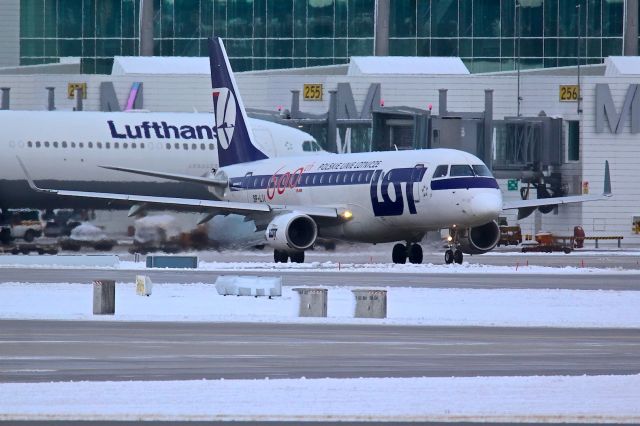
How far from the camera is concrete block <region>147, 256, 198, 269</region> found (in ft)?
155

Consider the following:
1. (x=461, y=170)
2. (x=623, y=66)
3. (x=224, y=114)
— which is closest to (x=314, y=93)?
(x=623, y=66)

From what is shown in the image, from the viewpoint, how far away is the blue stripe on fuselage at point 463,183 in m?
49.5

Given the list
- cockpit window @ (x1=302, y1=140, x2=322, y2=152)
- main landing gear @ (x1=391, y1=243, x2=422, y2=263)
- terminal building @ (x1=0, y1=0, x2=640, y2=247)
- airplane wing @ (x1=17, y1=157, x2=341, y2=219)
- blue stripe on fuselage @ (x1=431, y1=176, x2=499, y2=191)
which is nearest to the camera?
blue stripe on fuselage @ (x1=431, y1=176, x2=499, y2=191)

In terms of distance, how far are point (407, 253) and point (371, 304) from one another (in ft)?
73.2

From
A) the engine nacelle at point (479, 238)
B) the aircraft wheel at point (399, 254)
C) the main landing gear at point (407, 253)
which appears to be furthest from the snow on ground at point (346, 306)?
the engine nacelle at point (479, 238)

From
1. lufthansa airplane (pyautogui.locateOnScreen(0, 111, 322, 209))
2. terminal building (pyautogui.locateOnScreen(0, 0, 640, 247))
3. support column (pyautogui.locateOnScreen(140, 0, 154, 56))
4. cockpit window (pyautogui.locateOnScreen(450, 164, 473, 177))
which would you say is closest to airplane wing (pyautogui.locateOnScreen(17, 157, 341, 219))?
cockpit window (pyautogui.locateOnScreen(450, 164, 473, 177))

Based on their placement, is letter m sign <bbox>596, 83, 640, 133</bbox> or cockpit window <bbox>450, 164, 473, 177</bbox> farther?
letter m sign <bbox>596, 83, 640, 133</bbox>

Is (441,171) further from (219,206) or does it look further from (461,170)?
(219,206)

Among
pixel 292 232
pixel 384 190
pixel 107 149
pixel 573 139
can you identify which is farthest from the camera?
pixel 573 139

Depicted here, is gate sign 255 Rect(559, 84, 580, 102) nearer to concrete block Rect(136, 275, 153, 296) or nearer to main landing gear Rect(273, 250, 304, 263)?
main landing gear Rect(273, 250, 304, 263)

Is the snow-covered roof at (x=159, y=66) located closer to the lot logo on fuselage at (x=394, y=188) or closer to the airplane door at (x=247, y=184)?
the airplane door at (x=247, y=184)

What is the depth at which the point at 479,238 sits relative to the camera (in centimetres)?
5212

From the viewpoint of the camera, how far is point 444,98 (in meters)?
77.2

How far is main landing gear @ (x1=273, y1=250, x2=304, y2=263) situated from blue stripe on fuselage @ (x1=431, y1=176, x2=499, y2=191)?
462cm
